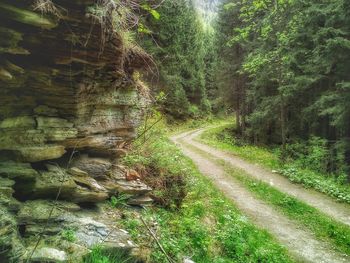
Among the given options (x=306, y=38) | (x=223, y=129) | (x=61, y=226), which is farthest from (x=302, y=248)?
(x=223, y=129)

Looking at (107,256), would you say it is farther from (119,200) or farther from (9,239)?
(119,200)

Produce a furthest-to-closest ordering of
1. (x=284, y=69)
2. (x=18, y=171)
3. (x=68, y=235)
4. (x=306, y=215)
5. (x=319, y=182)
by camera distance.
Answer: (x=284, y=69), (x=319, y=182), (x=306, y=215), (x=18, y=171), (x=68, y=235)

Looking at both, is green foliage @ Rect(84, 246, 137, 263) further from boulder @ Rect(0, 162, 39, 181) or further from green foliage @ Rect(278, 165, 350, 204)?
green foliage @ Rect(278, 165, 350, 204)

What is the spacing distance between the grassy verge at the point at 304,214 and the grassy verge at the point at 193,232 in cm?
158

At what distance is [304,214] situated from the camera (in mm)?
9898

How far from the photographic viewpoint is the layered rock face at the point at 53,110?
4.61m

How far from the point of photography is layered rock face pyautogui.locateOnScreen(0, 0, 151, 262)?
461 cm

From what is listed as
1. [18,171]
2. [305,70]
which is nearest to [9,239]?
[18,171]

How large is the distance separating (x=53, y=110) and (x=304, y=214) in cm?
773

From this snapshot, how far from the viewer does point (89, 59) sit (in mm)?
5980

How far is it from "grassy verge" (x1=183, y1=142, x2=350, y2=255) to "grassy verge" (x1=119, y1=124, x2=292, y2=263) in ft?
5.17

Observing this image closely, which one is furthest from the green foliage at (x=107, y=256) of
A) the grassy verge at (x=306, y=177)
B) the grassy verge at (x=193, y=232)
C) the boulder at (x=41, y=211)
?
the grassy verge at (x=306, y=177)

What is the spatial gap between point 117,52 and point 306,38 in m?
16.1

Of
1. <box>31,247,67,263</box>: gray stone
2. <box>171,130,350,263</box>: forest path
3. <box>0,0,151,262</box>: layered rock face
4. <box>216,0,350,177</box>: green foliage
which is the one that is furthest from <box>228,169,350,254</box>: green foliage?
<box>31,247,67,263</box>: gray stone
